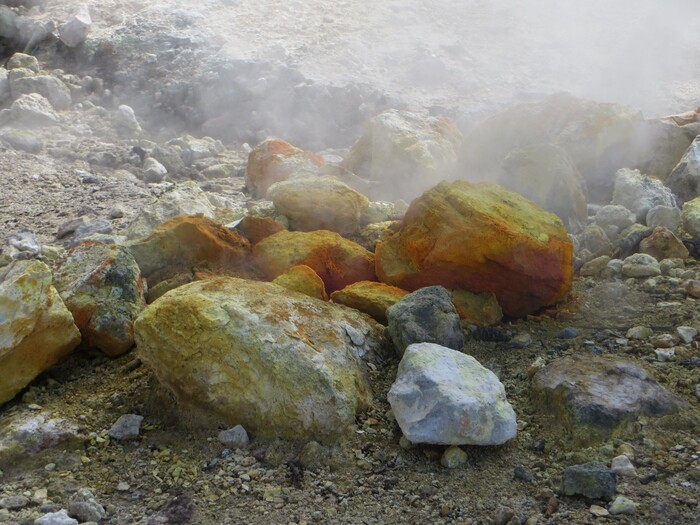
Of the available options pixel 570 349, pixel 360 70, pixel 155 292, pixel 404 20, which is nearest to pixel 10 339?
pixel 155 292

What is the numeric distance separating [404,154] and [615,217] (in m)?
1.53

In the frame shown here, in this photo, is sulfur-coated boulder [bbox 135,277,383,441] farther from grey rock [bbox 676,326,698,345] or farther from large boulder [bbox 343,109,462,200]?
large boulder [bbox 343,109,462,200]

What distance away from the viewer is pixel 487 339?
11.5 ft

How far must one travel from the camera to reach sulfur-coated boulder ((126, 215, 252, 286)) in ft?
12.8

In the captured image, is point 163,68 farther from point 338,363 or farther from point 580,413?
point 580,413

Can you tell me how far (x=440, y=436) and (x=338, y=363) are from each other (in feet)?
1.69

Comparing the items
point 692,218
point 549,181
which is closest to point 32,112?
point 549,181

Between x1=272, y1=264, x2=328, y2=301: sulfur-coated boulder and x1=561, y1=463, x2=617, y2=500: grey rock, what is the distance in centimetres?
142

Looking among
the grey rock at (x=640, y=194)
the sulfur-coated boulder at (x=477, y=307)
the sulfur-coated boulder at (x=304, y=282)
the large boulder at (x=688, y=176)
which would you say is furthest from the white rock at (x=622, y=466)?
the large boulder at (x=688, y=176)

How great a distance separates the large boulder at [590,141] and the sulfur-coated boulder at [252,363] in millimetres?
2690

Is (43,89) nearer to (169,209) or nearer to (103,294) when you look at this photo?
(169,209)

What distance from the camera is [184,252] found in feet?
12.9

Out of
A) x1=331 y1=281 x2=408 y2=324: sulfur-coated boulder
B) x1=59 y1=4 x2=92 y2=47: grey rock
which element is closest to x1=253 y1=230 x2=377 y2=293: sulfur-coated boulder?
x1=331 y1=281 x2=408 y2=324: sulfur-coated boulder

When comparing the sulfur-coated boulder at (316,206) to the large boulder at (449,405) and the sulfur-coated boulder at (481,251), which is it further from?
the large boulder at (449,405)
